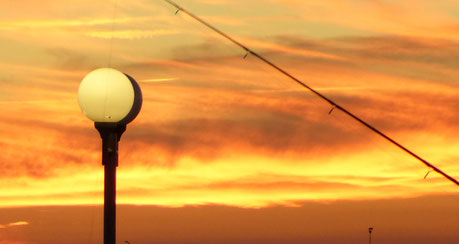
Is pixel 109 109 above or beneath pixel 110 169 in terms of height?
above

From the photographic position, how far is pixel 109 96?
13.1 m

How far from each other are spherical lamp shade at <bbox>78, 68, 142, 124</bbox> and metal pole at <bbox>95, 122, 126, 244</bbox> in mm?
88

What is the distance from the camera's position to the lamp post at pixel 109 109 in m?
13.0

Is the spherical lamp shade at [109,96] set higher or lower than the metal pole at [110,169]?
higher

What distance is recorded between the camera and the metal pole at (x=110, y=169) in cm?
1305

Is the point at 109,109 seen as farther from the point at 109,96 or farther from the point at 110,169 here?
the point at 110,169

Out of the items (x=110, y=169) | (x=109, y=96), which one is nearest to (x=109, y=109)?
(x=109, y=96)

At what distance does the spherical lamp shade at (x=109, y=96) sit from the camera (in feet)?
42.7

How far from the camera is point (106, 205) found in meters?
13.1

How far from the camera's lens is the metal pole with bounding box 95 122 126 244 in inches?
514

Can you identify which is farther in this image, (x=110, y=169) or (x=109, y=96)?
(x=110, y=169)

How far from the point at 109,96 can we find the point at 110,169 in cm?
70

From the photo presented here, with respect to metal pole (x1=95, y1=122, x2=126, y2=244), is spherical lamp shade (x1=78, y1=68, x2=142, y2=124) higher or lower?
higher

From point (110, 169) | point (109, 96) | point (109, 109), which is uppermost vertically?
point (109, 96)
